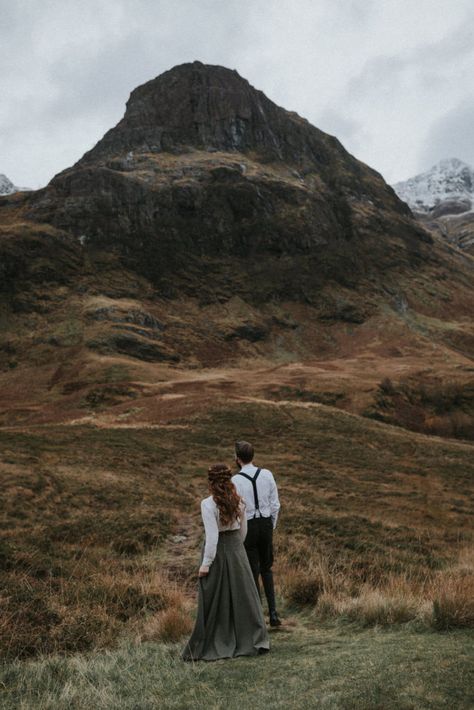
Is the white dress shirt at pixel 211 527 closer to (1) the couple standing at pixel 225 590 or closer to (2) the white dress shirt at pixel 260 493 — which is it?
(1) the couple standing at pixel 225 590

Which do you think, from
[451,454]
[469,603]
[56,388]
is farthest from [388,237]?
[469,603]

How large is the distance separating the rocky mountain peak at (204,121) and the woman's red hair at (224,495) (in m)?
142

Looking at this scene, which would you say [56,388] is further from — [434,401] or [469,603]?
[469,603]

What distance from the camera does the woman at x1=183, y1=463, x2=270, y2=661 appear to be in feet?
21.4

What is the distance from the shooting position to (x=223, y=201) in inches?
4811

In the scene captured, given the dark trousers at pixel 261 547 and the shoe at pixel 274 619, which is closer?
the dark trousers at pixel 261 547

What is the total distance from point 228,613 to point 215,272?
111 meters

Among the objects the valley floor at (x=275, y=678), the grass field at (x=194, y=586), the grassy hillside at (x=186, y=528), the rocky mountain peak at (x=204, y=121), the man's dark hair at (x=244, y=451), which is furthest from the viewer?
the rocky mountain peak at (x=204, y=121)

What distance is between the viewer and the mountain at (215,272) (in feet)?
226

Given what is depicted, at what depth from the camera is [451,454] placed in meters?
37.6

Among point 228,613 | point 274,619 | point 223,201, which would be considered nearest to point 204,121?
point 223,201

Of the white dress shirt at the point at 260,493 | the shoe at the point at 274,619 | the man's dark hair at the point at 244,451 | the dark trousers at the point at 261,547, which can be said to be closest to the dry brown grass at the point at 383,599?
the shoe at the point at 274,619

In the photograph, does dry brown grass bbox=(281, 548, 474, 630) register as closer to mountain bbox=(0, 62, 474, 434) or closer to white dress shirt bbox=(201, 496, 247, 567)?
white dress shirt bbox=(201, 496, 247, 567)

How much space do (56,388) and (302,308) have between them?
59.8 m
